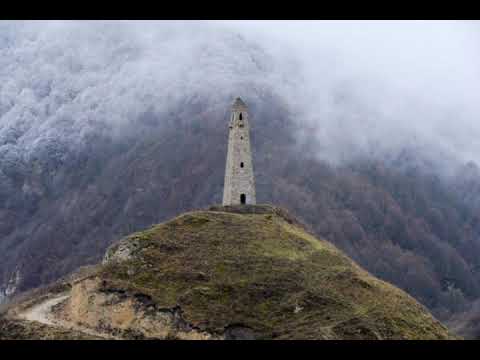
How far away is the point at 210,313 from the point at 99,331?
9.86m

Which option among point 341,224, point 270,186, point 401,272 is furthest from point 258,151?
point 401,272

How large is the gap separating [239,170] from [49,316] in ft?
89.7

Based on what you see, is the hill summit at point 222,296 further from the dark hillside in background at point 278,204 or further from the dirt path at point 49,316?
the dark hillside in background at point 278,204

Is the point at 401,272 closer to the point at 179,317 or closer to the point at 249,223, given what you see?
the point at 249,223

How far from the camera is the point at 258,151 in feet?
650

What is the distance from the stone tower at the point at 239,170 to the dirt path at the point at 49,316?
21451 mm

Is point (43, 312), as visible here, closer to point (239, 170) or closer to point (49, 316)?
point (49, 316)

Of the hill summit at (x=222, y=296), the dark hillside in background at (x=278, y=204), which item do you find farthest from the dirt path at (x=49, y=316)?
the dark hillside in background at (x=278, y=204)

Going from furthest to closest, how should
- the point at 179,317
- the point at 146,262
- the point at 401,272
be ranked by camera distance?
the point at 401,272 < the point at 146,262 < the point at 179,317

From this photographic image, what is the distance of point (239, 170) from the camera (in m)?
88.8

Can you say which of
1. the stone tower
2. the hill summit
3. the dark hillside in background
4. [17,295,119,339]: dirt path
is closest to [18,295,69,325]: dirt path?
[17,295,119,339]: dirt path

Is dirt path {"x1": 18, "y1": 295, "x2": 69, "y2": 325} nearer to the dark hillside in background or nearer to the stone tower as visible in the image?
the stone tower

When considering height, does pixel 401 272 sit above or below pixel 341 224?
below

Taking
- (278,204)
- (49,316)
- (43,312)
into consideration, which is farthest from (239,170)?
(278,204)
